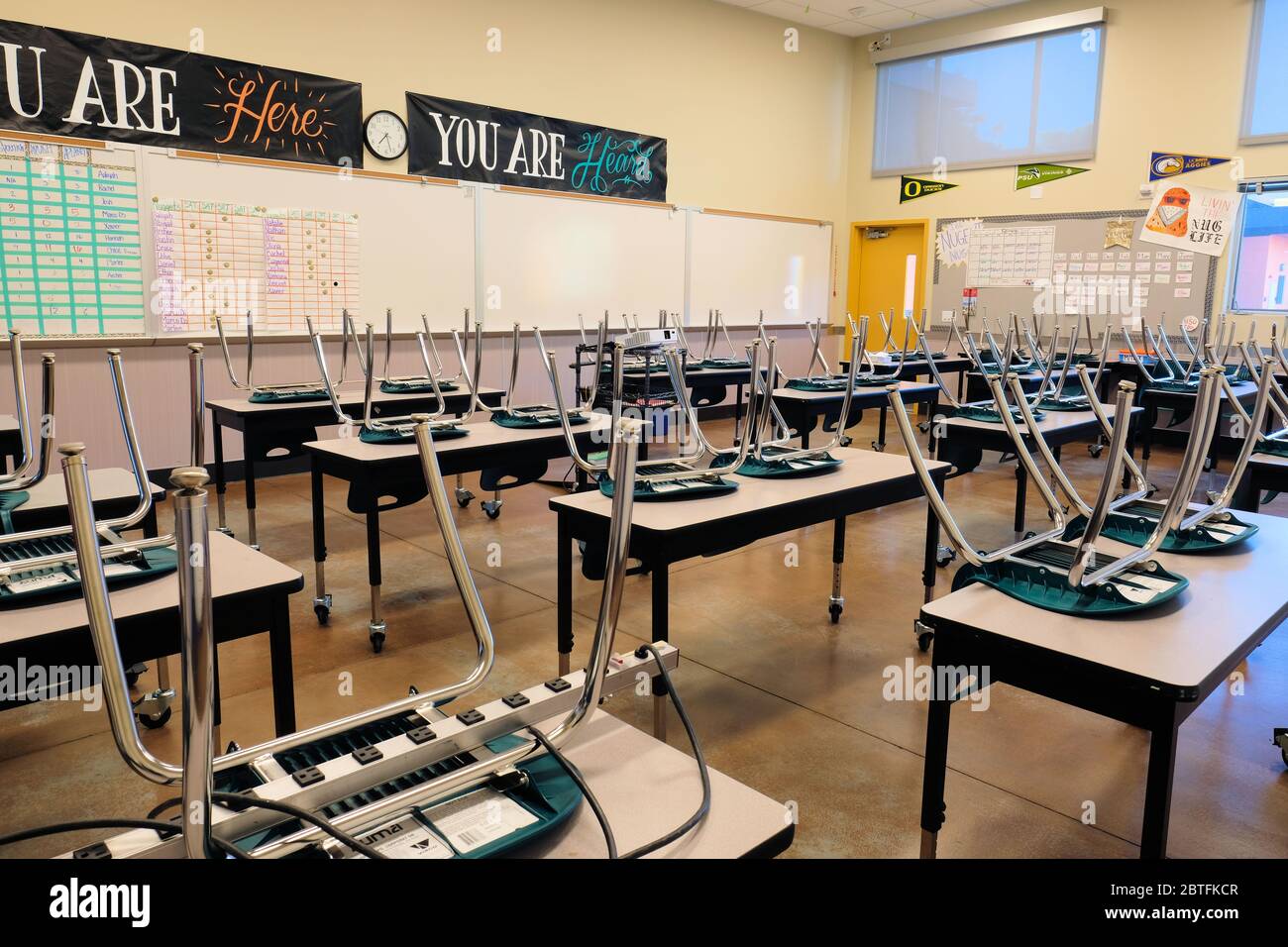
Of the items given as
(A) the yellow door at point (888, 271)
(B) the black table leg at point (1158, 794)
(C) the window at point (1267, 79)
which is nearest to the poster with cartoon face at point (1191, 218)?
(C) the window at point (1267, 79)

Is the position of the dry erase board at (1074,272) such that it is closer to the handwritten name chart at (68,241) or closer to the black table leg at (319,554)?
the black table leg at (319,554)

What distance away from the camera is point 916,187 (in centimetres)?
881

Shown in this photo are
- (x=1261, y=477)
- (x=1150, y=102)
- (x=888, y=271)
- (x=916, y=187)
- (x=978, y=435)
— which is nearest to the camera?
(x=1261, y=477)

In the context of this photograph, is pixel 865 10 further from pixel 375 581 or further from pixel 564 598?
pixel 564 598

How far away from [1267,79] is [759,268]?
4033 mm

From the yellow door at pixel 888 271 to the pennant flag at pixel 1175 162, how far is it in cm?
201

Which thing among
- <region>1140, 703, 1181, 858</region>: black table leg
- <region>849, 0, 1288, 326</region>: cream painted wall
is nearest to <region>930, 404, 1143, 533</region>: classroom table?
<region>1140, 703, 1181, 858</region>: black table leg

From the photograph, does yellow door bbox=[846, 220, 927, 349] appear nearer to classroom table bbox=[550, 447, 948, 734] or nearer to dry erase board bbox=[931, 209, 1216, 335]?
dry erase board bbox=[931, 209, 1216, 335]

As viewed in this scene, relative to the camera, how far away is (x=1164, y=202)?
7.25 meters

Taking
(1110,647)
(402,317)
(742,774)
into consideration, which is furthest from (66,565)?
(402,317)

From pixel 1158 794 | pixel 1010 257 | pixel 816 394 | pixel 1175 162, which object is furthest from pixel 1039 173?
pixel 1158 794

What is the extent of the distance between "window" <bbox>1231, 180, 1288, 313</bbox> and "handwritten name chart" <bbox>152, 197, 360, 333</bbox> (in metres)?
6.44

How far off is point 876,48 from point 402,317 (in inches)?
228
